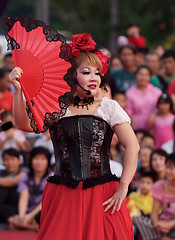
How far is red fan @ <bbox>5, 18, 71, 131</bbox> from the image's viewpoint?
11.1 feet

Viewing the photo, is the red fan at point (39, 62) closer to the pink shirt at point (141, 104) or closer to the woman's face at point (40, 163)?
the woman's face at point (40, 163)

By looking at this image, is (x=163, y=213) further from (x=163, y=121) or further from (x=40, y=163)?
(x=163, y=121)

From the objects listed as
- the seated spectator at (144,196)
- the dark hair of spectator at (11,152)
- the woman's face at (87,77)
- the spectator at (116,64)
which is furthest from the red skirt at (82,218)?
the spectator at (116,64)

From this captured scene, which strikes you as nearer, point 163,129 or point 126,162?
point 126,162

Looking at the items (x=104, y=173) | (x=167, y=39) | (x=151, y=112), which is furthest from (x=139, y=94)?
(x=167, y=39)

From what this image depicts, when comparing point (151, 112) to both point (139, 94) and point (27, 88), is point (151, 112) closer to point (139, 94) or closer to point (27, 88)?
point (139, 94)

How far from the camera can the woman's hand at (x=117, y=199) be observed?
3475 millimetres

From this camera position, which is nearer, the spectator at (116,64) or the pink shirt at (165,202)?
the pink shirt at (165,202)

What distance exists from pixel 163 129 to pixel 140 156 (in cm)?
96

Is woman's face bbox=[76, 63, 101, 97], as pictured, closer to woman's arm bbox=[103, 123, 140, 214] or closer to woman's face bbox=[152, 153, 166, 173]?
woman's arm bbox=[103, 123, 140, 214]

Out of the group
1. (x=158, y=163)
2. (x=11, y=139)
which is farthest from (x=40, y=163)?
(x=158, y=163)

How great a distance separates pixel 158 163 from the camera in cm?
658

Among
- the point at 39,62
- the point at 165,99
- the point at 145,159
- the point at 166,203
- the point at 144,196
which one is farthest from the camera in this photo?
the point at 165,99

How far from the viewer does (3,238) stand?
6320 millimetres
